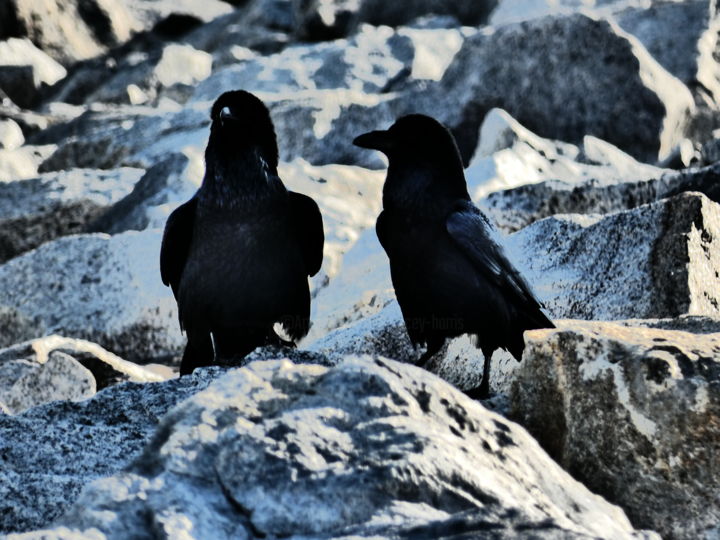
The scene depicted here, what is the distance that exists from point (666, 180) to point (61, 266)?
469cm

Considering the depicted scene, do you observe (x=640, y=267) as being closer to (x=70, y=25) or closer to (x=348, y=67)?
(x=348, y=67)

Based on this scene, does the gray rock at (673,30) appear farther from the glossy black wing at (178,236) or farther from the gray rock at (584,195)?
the glossy black wing at (178,236)

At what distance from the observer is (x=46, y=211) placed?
1374 centimetres

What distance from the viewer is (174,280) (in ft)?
23.7

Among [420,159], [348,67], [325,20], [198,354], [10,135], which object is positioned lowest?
[10,135]

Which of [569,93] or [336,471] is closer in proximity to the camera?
[336,471]

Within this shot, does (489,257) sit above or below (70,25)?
below

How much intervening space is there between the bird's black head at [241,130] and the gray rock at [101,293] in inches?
134

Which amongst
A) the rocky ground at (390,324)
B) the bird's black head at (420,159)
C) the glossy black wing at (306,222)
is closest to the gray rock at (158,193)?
the rocky ground at (390,324)

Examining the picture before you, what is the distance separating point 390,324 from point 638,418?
2801 mm

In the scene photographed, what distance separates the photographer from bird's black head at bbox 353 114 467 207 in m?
5.79

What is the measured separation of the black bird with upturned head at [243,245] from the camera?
6430mm

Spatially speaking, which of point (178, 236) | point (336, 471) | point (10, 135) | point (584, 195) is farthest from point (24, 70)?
point (336, 471)

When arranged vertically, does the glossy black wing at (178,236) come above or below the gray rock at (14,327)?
above
